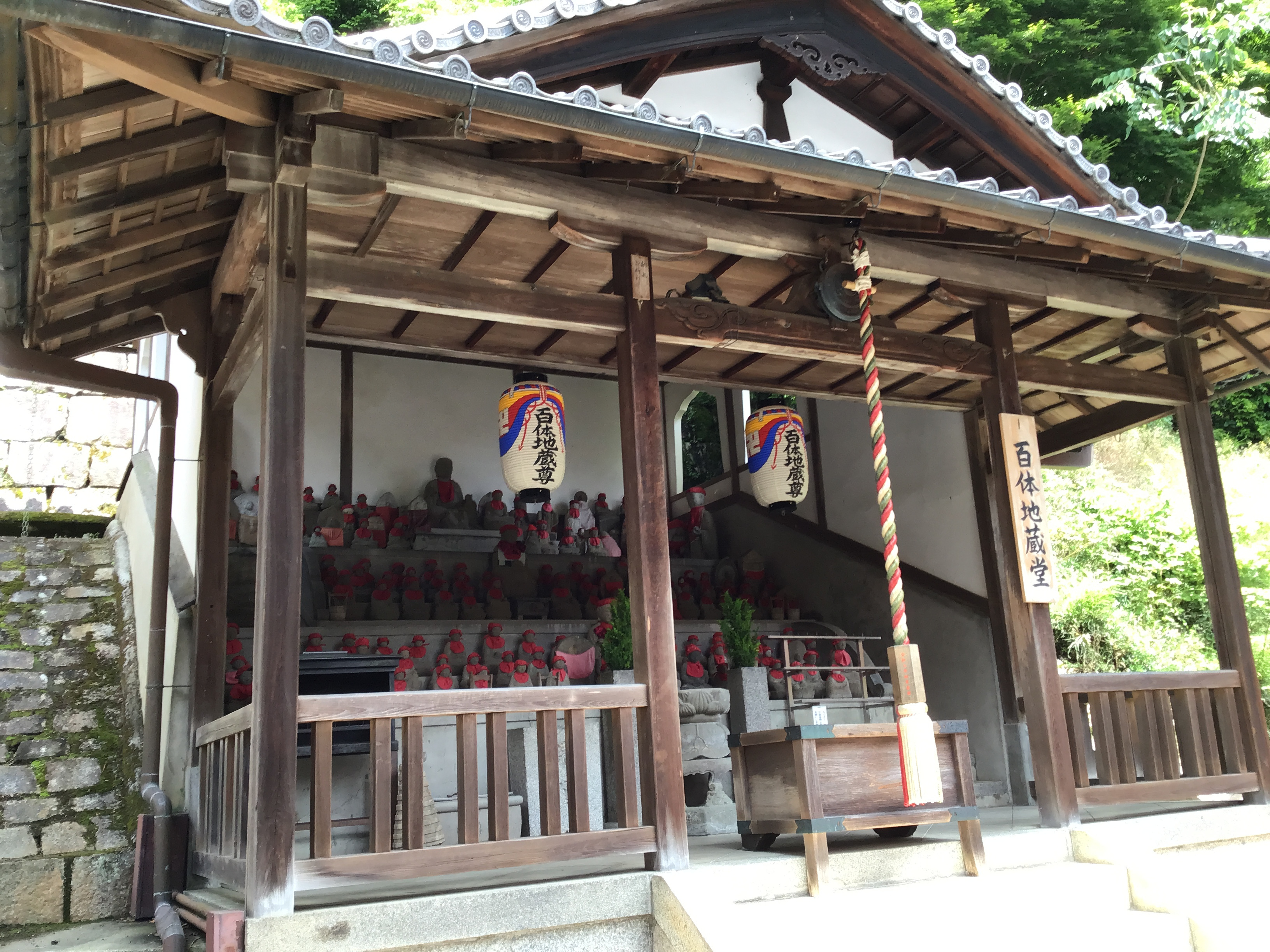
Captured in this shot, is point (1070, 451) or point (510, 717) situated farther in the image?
point (1070, 451)

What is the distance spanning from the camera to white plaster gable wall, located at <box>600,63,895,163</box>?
25.8 feet

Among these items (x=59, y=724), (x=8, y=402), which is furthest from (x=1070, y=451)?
(x=8, y=402)

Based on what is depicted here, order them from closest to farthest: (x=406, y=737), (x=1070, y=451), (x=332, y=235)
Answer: (x=406, y=737) → (x=332, y=235) → (x=1070, y=451)

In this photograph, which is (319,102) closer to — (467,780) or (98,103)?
(98,103)

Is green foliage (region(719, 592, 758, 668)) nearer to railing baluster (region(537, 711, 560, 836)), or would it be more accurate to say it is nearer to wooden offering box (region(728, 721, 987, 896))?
wooden offering box (region(728, 721, 987, 896))

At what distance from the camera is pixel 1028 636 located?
6480 millimetres

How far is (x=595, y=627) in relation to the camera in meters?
10.4

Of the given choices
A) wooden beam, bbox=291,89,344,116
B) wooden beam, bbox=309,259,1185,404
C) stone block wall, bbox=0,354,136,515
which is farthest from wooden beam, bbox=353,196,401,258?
stone block wall, bbox=0,354,136,515

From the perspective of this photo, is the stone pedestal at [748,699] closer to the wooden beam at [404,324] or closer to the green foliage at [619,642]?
the green foliage at [619,642]

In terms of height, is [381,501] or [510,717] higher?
[381,501]

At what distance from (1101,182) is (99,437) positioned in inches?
489

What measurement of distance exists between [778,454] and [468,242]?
112 inches

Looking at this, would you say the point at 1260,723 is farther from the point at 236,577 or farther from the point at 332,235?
the point at 236,577

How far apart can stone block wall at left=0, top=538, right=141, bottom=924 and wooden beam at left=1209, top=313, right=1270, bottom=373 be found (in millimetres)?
8569
